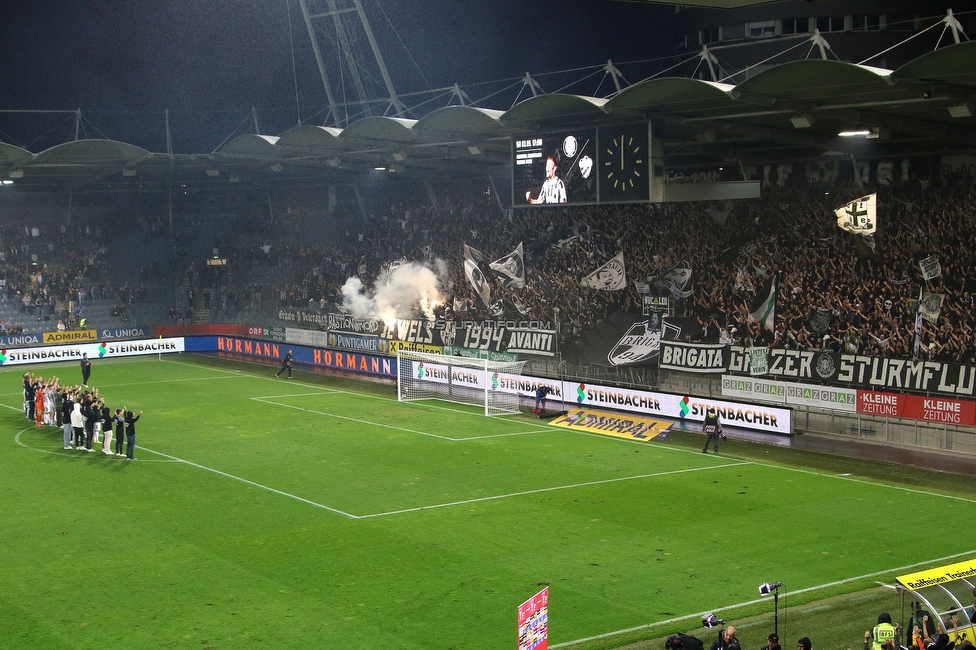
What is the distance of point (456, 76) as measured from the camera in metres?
56.3

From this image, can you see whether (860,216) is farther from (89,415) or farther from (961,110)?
(89,415)

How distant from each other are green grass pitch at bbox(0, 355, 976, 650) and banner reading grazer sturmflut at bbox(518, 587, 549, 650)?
2.76 meters

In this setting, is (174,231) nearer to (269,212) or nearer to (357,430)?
(269,212)

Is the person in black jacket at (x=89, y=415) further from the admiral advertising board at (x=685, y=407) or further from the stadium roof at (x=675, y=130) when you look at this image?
the stadium roof at (x=675, y=130)

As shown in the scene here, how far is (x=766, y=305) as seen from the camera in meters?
37.1

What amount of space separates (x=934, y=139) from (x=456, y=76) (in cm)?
2673

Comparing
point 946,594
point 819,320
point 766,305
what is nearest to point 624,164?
point 766,305

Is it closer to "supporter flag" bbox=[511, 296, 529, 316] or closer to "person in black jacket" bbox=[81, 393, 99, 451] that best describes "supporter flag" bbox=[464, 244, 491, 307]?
"supporter flag" bbox=[511, 296, 529, 316]

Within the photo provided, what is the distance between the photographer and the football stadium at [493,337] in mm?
17469

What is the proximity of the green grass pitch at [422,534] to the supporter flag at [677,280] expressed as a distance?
9.88 metres

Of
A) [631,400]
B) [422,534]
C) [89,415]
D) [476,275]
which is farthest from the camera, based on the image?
[476,275]

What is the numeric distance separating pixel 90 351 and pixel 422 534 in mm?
38242

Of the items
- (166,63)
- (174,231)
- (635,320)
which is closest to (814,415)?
(635,320)

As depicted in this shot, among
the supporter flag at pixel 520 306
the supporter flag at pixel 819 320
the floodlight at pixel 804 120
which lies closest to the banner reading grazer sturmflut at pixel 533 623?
the supporter flag at pixel 819 320
